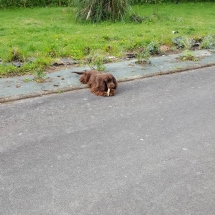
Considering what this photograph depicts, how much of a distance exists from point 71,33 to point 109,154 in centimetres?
769

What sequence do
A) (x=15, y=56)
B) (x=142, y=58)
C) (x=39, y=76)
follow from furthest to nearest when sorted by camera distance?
(x=142, y=58), (x=15, y=56), (x=39, y=76)

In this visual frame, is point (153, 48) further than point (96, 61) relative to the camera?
Yes

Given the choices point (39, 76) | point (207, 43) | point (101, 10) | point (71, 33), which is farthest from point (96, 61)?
point (101, 10)

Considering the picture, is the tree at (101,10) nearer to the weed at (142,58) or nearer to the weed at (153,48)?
the weed at (153,48)

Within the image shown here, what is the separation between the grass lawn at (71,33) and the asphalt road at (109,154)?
8.49ft

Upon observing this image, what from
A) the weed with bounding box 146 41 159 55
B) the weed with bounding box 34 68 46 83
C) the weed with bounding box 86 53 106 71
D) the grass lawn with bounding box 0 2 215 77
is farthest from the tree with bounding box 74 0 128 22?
the weed with bounding box 34 68 46 83

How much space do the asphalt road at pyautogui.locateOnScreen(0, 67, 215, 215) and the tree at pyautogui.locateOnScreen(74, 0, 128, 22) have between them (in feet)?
23.7

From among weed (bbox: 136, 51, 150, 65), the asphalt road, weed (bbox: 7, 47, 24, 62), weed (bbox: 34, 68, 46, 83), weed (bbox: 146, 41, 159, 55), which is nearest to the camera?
the asphalt road

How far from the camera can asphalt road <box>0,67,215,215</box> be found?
11.6ft

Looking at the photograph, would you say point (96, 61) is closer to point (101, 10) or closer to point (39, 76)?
point (39, 76)

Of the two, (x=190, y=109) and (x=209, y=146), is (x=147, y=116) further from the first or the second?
(x=209, y=146)

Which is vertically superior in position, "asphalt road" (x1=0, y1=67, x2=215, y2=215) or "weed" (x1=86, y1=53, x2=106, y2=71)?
"asphalt road" (x1=0, y1=67, x2=215, y2=215)

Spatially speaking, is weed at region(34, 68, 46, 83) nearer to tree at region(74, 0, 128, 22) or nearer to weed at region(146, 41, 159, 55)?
weed at region(146, 41, 159, 55)

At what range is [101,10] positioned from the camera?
13.0 m
